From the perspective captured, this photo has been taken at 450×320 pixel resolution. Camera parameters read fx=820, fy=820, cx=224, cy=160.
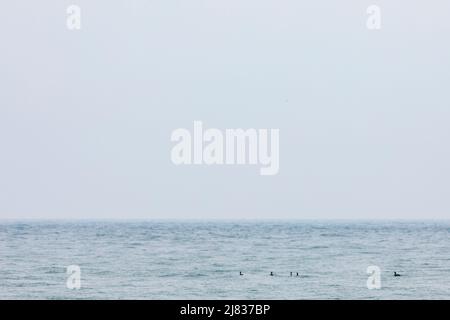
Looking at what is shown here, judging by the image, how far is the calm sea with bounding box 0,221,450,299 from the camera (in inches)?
572

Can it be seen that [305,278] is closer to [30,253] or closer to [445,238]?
[30,253]

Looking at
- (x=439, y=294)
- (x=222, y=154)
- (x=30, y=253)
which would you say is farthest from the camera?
(x=30, y=253)

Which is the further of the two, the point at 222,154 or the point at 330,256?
the point at 330,256

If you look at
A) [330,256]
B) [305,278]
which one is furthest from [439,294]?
[330,256]

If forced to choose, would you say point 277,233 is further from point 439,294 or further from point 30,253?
point 439,294

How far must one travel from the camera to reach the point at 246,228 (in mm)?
31578

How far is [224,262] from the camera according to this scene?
64.8ft

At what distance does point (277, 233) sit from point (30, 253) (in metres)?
12.7

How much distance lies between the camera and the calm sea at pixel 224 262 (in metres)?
14.5
